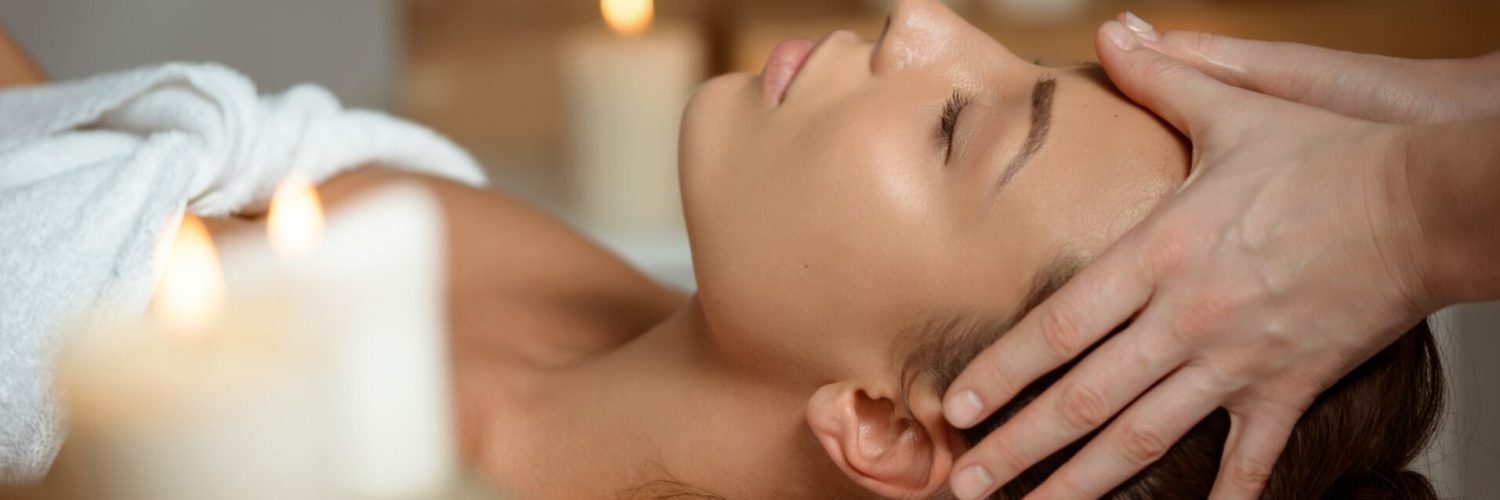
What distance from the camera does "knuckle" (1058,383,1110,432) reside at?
625 millimetres

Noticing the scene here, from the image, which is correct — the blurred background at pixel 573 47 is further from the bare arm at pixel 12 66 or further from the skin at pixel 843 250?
the skin at pixel 843 250

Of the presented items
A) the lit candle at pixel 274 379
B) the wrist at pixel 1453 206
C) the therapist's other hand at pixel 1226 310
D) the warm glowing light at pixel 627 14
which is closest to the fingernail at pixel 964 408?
the therapist's other hand at pixel 1226 310

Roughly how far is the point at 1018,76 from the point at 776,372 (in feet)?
0.71

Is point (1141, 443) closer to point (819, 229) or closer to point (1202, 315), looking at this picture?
point (1202, 315)

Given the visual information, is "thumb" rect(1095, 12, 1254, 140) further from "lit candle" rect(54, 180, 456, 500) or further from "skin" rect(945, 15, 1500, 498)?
"lit candle" rect(54, 180, 456, 500)

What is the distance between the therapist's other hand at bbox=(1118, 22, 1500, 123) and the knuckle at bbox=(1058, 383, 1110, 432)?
208 millimetres

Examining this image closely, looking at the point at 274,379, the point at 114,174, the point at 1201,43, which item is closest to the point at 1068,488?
the point at 1201,43

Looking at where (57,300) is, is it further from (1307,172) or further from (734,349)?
(1307,172)

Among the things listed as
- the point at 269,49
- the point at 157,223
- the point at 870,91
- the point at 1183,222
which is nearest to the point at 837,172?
the point at 870,91

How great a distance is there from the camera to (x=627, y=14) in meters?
1.66

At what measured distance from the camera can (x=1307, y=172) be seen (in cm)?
59

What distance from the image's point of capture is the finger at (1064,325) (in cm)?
61

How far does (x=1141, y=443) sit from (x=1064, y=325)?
71 millimetres

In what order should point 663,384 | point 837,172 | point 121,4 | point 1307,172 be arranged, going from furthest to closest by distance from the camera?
point 121,4
point 663,384
point 837,172
point 1307,172
